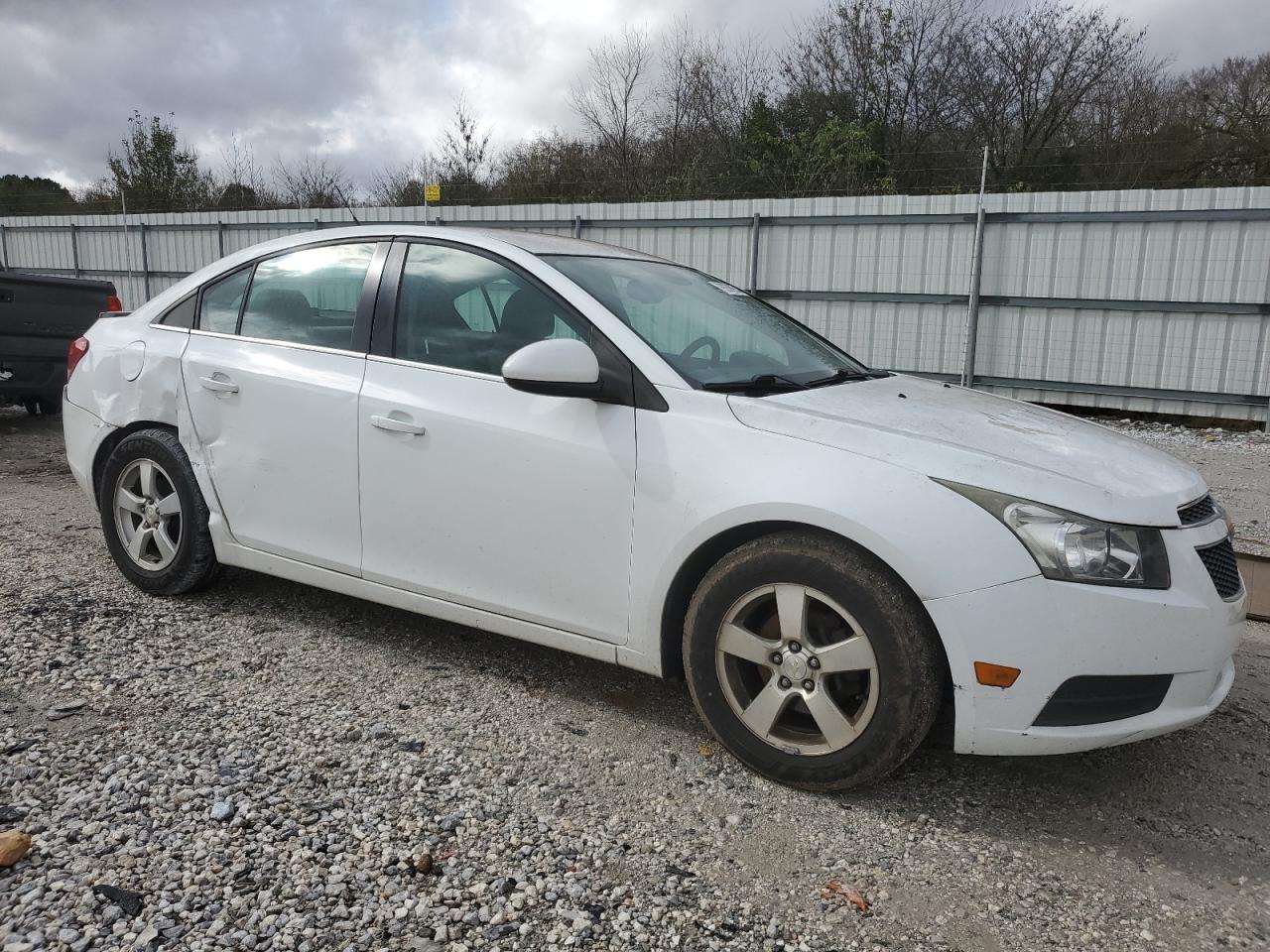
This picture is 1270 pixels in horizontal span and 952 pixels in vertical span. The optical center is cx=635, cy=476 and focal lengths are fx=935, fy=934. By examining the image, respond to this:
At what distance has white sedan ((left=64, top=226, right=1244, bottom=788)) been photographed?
238 centimetres

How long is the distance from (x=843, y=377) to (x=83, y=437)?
11.1 ft

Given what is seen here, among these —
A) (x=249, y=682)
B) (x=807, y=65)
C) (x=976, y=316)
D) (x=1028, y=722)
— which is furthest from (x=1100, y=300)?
(x=807, y=65)

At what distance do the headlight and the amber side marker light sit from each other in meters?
0.26

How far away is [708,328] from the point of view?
3350 mm

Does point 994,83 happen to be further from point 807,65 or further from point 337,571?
point 337,571

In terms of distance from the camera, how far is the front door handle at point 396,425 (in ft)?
10.4

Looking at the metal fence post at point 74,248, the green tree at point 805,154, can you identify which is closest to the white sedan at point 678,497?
the green tree at point 805,154

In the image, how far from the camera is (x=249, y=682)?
11.0 feet

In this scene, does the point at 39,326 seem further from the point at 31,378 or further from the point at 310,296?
the point at 310,296

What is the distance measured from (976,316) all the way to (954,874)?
954 centimetres

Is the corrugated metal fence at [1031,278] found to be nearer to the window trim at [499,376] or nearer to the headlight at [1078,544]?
the window trim at [499,376]

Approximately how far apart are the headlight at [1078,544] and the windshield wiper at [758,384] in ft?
2.64

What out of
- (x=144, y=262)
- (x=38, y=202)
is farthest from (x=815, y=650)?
(x=38, y=202)

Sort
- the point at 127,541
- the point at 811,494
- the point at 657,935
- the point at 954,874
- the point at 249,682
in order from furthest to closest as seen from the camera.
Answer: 1. the point at 127,541
2. the point at 249,682
3. the point at 811,494
4. the point at 954,874
5. the point at 657,935
